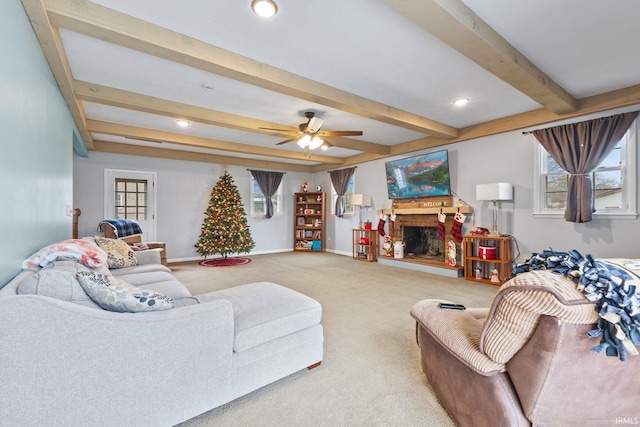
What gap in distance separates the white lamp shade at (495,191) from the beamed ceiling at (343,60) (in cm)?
87

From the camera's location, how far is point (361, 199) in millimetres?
6828

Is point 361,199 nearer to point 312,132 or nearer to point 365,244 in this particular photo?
point 365,244

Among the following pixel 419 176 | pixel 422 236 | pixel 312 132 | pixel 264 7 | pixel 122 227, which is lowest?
pixel 422 236

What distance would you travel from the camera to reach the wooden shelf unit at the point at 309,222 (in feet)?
26.8

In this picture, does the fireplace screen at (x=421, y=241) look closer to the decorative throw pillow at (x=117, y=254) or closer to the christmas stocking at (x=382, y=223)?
the christmas stocking at (x=382, y=223)

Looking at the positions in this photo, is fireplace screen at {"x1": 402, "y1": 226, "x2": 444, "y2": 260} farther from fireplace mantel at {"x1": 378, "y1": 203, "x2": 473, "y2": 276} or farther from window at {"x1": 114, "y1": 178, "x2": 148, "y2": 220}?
window at {"x1": 114, "y1": 178, "x2": 148, "y2": 220}

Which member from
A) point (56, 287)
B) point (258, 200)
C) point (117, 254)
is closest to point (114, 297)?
point (56, 287)

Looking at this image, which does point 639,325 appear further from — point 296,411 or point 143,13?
point 143,13

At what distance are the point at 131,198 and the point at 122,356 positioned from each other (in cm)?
587

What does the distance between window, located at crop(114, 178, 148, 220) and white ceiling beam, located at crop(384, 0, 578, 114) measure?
6330 mm

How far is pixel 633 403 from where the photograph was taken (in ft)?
3.74

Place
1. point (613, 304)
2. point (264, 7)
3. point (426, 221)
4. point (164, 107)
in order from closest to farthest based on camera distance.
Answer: point (613, 304) → point (264, 7) → point (164, 107) → point (426, 221)

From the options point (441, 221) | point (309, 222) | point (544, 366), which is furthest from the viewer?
point (309, 222)

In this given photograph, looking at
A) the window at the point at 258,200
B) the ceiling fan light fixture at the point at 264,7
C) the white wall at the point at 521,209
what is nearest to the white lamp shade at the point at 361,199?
the white wall at the point at 521,209
